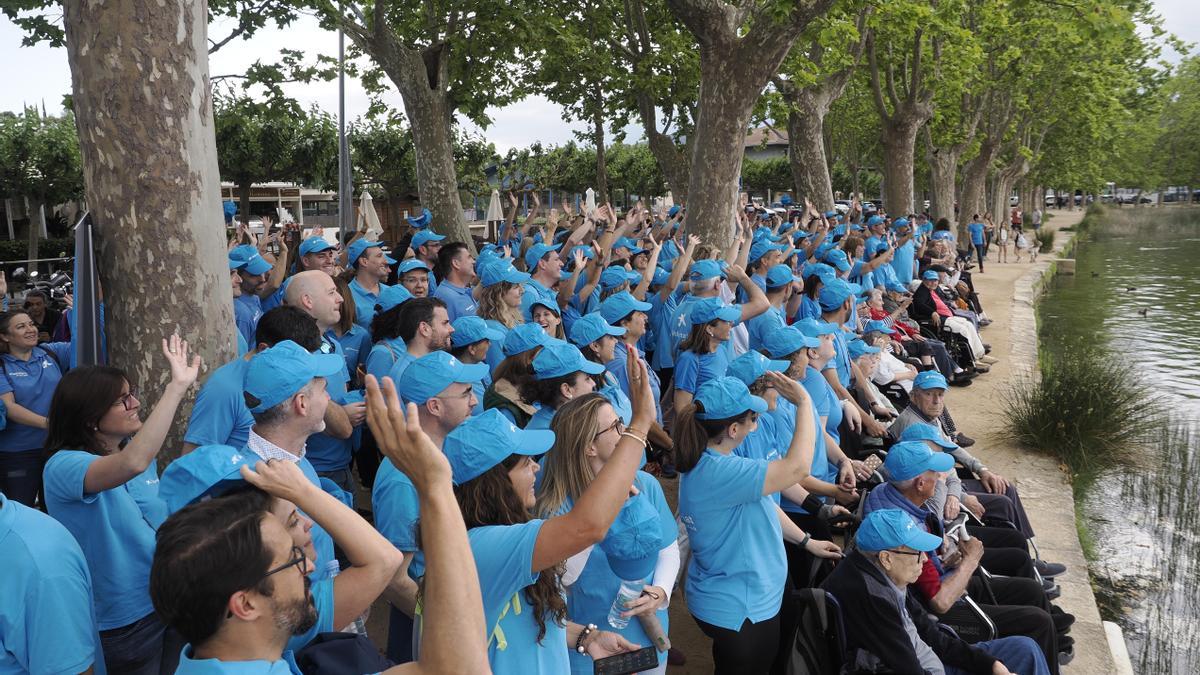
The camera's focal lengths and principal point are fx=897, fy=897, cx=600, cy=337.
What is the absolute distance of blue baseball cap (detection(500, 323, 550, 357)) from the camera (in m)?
4.65

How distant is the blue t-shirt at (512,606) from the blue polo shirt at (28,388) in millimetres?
3814

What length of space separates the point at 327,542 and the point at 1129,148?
69.0m

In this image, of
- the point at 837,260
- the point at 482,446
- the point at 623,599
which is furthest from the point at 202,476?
the point at 837,260

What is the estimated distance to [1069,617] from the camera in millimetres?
5012

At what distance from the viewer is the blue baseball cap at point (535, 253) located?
737 centimetres

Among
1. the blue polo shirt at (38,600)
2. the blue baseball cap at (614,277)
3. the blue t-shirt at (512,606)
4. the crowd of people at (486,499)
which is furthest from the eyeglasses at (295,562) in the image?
the blue baseball cap at (614,277)

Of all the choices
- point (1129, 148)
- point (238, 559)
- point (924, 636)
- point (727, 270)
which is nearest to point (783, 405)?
point (924, 636)

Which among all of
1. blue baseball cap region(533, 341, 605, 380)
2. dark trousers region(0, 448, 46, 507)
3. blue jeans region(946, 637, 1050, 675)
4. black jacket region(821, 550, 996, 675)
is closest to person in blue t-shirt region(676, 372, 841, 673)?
black jacket region(821, 550, 996, 675)

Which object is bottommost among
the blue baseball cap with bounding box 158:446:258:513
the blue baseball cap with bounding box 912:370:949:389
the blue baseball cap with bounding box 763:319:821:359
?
the blue baseball cap with bounding box 912:370:949:389

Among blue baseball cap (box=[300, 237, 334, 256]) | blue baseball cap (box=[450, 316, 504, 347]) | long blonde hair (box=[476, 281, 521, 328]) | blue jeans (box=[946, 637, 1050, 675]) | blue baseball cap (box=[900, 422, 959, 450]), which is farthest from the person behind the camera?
blue baseball cap (box=[300, 237, 334, 256])

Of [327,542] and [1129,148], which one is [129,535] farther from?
[1129,148]

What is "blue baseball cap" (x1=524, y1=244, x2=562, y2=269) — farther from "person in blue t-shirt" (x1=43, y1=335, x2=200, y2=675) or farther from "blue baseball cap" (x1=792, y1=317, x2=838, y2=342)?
"person in blue t-shirt" (x1=43, y1=335, x2=200, y2=675)

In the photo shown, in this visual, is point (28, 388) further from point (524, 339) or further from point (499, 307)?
point (524, 339)

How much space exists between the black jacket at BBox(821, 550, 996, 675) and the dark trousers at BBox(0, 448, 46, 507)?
14.7 feet
